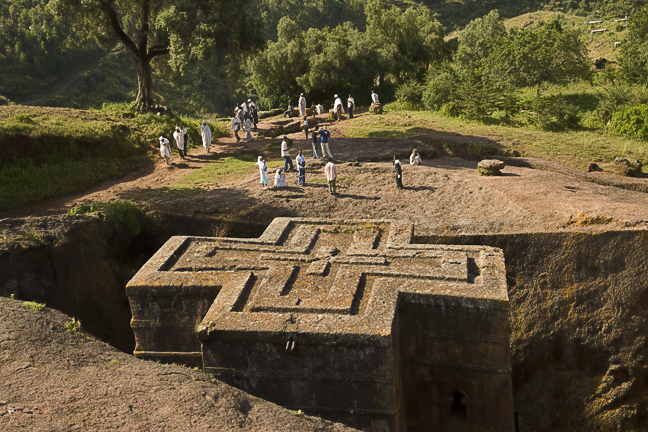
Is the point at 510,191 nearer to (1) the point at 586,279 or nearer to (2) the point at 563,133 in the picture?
(1) the point at 586,279


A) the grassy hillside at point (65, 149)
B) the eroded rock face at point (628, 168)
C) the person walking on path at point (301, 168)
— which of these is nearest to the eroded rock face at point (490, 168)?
the eroded rock face at point (628, 168)

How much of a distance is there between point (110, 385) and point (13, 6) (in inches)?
2243

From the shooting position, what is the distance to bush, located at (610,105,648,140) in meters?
23.3

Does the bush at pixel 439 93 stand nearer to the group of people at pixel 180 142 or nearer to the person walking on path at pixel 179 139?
the group of people at pixel 180 142

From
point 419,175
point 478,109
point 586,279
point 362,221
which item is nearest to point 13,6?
point 478,109

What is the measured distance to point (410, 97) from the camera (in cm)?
3131

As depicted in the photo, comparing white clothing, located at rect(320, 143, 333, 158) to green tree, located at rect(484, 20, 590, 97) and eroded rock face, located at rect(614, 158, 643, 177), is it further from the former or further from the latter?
green tree, located at rect(484, 20, 590, 97)

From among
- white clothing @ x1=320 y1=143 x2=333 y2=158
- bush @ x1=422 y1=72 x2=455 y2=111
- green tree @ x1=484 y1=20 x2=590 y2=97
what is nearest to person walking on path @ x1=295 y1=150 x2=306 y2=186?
white clothing @ x1=320 y1=143 x2=333 y2=158

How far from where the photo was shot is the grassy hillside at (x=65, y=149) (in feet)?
58.7

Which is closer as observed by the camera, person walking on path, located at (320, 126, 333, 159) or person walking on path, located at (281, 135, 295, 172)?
person walking on path, located at (281, 135, 295, 172)

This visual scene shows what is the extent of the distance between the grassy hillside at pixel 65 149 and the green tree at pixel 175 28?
10.7ft

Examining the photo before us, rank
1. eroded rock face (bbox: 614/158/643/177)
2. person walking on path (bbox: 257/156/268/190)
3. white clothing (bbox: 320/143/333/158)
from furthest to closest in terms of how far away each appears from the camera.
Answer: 1. white clothing (bbox: 320/143/333/158)
2. eroded rock face (bbox: 614/158/643/177)
3. person walking on path (bbox: 257/156/268/190)

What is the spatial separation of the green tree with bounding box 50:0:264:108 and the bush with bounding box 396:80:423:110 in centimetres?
933

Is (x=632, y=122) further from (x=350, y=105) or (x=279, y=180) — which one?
(x=279, y=180)
